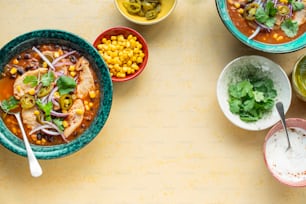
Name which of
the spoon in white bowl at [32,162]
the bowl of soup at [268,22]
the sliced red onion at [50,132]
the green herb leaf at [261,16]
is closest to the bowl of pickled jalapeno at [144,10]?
the bowl of soup at [268,22]

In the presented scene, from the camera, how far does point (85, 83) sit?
293 cm

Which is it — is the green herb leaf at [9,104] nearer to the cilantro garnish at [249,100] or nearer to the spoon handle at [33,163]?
the spoon handle at [33,163]

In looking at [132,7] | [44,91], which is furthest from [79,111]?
[132,7]

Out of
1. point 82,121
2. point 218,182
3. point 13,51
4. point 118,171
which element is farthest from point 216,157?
point 13,51

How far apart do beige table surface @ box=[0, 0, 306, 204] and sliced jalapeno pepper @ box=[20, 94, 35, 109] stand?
313 mm

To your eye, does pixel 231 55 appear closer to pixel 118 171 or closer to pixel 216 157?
pixel 216 157

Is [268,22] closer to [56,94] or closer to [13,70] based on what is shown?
[56,94]

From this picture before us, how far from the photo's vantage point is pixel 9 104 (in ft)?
9.51

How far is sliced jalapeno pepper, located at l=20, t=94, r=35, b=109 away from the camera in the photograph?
2883mm

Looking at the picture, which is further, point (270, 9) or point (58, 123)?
point (270, 9)

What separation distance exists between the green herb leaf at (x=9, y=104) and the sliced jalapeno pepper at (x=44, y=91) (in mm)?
109

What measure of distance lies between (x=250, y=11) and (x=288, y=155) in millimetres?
704

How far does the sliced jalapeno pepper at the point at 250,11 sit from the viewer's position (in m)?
3.02

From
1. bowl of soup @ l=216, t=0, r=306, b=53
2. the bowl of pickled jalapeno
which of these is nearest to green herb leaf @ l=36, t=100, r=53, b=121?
the bowl of pickled jalapeno
